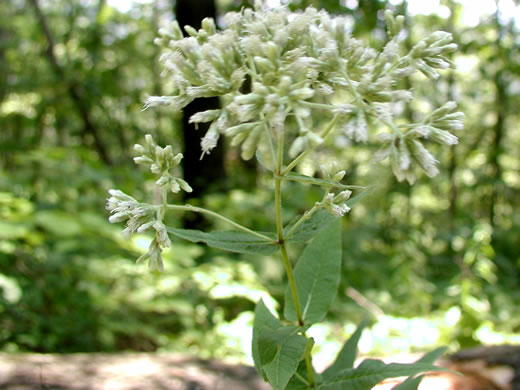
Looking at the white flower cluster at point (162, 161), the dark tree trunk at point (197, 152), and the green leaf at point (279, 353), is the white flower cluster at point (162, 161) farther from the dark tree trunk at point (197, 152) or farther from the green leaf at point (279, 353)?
the dark tree trunk at point (197, 152)

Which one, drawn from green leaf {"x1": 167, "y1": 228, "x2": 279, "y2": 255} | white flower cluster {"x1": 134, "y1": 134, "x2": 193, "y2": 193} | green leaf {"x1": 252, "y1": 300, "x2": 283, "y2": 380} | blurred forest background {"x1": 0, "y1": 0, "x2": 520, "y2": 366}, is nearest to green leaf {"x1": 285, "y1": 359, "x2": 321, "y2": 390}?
green leaf {"x1": 252, "y1": 300, "x2": 283, "y2": 380}

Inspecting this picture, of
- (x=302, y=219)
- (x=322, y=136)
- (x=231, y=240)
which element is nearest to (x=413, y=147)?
(x=322, y=136)

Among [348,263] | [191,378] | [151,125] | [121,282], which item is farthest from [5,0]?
[191,378]

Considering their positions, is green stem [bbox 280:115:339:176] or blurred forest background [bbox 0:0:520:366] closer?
green stem [bbox 280:115:339:176]

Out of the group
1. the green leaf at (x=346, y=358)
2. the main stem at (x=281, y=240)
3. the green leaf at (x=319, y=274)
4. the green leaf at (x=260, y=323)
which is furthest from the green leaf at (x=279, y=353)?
the green leaf at (x=346, y=358)

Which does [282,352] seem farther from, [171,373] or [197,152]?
[197,152]

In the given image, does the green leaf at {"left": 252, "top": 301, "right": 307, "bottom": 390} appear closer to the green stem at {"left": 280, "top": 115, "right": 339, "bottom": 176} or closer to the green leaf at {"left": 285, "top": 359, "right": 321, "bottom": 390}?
the green leaf at {"left": 285, "top": 359, "right": 321, "bottom": 390}
